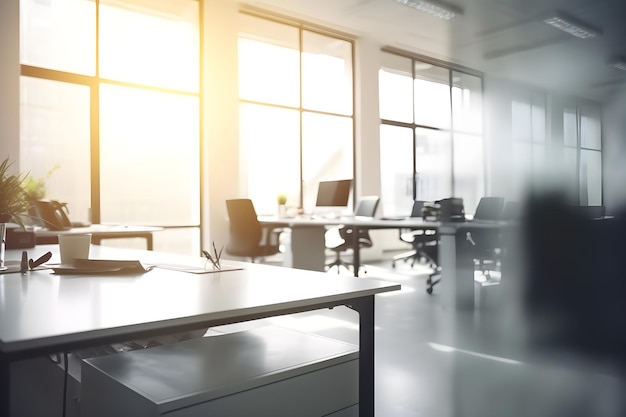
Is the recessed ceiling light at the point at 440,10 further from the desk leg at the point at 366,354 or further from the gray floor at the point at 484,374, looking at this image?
the desk leg at the point at 366,354

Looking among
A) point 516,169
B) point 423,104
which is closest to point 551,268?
point 516,169

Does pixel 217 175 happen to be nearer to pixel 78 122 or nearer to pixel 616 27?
pixel 78 122

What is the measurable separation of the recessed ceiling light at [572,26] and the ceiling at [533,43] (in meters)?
0.01

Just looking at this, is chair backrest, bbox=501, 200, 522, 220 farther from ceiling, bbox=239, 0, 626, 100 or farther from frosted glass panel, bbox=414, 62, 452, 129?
frosted glass panel, bbox=414, 62, 452, 129

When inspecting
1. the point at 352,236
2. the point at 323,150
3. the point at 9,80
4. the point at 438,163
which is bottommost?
the point at 352,236

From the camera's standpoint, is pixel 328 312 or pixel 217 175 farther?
pixel 217 175

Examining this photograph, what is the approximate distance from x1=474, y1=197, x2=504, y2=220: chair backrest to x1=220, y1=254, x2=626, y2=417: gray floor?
0.25 meters

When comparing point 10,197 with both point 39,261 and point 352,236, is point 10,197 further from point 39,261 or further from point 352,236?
point 352,236

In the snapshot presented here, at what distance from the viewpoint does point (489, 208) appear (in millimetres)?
1939

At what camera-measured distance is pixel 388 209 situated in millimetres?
9273

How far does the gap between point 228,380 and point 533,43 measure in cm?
Answer: 158

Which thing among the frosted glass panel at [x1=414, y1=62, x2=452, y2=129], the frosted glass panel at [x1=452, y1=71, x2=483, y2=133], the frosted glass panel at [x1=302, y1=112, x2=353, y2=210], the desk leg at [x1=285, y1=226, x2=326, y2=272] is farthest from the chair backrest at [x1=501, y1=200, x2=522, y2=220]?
the frosted glass panel at [x1=302, y1=112, x2=353, y2=210]

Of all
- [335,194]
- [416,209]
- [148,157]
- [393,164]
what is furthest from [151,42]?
[393,164]

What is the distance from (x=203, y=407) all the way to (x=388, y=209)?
836 cm
